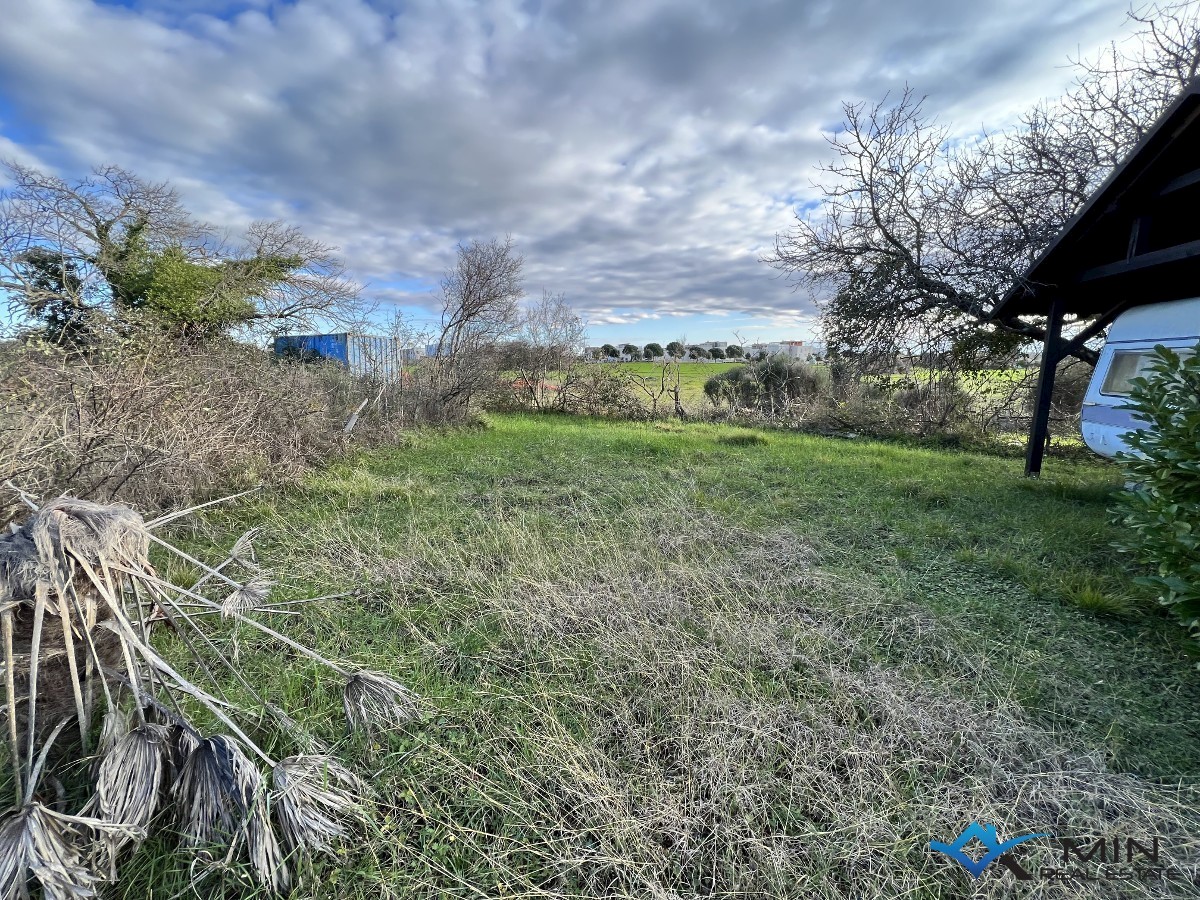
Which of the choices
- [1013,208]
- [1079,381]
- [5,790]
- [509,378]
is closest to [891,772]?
[5,790]

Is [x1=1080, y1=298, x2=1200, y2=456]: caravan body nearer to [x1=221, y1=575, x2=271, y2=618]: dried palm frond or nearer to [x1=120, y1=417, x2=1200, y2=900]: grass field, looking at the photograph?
[x1=120, y1=417, x2=1200, y2=900]: grass field

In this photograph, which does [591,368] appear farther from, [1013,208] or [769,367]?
[1013,208]

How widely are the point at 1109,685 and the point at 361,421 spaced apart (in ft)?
34.7

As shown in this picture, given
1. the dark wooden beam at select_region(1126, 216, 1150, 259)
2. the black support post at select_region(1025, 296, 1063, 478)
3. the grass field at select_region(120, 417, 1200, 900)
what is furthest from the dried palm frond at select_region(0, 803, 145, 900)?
the black support post at select_region(1025, 296, 1063, 478)

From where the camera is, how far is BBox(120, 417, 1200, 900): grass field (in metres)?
1.72

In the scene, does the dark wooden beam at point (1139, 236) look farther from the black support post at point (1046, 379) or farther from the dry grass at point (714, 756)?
the dry grass at point (714, 756)

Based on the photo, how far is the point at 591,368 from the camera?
16062 millimetres

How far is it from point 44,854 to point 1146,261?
849 cm

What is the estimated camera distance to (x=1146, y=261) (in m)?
5.07

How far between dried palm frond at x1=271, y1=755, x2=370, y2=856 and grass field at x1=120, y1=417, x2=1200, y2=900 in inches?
4.9

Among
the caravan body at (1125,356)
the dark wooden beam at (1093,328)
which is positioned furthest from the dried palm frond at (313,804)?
the dark wooden beam at (1093,328)

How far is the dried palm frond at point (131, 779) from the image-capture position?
1.44 meters

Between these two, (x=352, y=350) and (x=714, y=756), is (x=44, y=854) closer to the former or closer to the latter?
(x=714, y=756)

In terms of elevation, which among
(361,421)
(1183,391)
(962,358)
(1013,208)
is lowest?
(361,421)
